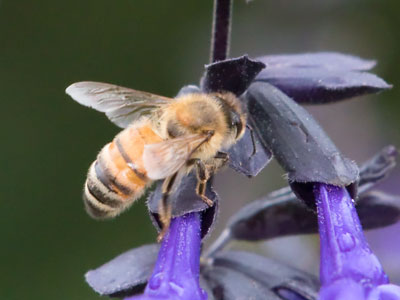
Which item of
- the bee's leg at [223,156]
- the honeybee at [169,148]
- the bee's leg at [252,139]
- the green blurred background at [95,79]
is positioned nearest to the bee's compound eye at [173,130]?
the honeybee at [169,148]

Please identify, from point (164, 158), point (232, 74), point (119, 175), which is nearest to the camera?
point (164, 158)

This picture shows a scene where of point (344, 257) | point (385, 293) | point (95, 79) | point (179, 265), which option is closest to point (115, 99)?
point (179, 265)

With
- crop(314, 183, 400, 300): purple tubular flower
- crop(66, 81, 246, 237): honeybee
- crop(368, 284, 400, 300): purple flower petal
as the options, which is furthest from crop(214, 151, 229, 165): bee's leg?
crop(368, 284, 400, 300): purple flower petal

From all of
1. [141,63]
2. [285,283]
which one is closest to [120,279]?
[285,283]

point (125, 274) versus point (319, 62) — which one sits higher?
point (319, 62)

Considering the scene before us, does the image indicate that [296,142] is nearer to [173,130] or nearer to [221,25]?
[173,130]

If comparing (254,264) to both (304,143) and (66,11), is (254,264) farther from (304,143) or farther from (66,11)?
(66,11)
